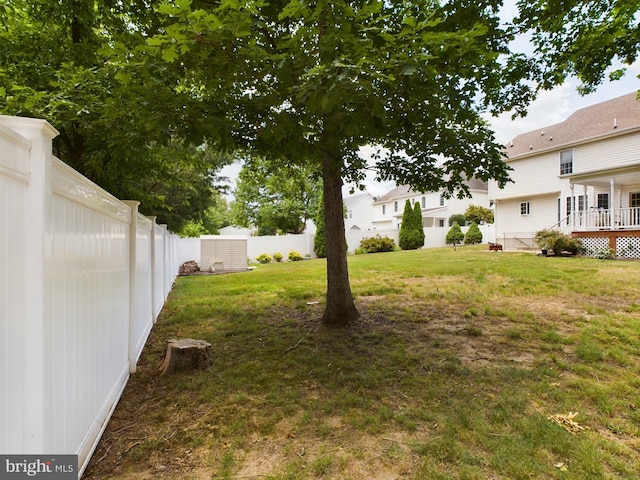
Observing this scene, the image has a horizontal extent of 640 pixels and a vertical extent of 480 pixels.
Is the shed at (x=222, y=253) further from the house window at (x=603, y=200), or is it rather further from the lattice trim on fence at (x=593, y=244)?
the house window at (x=603, y=200)

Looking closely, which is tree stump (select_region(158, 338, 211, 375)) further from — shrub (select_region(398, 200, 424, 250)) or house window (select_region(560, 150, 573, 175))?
house window (select_region(560, 150, 573, 175))

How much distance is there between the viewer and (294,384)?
3424mm

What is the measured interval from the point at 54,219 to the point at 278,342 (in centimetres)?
347

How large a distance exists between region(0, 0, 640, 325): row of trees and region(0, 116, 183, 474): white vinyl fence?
1.35 m

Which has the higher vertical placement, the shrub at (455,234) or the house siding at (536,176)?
the house siding at (536,176)

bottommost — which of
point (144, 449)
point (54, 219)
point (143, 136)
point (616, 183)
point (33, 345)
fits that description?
point (144, 449)

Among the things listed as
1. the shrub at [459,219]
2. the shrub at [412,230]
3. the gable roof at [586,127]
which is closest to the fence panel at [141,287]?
the gable roof at [586,127]

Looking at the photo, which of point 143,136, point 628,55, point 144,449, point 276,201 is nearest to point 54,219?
point 144,449

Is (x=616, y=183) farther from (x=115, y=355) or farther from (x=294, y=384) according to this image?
(x=115, y=355)

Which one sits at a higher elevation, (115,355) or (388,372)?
(115,355)

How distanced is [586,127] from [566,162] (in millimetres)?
1884

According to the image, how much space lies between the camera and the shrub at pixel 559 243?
13.2 m

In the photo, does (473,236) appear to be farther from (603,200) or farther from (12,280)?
(12,280)

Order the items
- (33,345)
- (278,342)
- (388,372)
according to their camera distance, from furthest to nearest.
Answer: (278,342), (388,372), (33,345)
